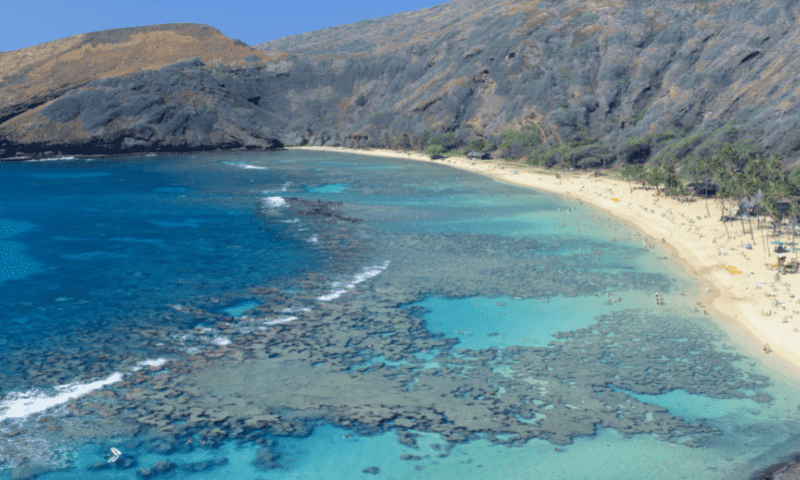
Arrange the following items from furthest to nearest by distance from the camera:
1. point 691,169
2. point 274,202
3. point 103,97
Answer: point 103,97 → point 274,202 → point 691,169

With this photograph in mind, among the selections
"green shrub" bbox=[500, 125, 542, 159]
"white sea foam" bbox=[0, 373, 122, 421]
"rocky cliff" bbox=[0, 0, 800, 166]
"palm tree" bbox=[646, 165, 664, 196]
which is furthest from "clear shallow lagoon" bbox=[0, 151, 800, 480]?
"green shrub" bbox=[500, 125, 542, 159]

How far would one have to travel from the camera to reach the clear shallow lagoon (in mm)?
19219

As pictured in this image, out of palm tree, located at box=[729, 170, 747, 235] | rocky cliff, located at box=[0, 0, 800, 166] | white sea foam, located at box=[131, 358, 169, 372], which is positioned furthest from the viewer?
rocky cliff, located at box=[0, 0, 800, 166]

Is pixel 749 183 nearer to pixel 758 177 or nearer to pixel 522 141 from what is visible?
pixel 758 177

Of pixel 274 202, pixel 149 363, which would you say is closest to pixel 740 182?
pixel 149 363

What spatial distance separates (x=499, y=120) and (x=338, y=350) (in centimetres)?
9661

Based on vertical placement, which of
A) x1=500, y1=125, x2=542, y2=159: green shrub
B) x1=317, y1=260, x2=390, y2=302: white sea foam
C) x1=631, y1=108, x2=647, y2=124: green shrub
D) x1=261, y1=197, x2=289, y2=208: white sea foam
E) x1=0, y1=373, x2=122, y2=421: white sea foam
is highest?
x1=631, y1=108, x2=647, y2=124: green shrub

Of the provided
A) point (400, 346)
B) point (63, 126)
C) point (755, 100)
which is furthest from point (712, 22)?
point (63, 126)

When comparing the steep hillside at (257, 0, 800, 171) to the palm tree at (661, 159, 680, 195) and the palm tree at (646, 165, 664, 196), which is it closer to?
the palm tree at (661, 159, 680, 195)

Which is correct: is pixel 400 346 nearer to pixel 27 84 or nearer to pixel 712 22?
pixel 712 22

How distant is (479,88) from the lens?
423 ft

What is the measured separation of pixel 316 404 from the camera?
22.1 metres

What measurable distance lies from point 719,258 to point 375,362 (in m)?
27.0

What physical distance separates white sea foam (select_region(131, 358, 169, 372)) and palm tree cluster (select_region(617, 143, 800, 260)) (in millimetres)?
38851
